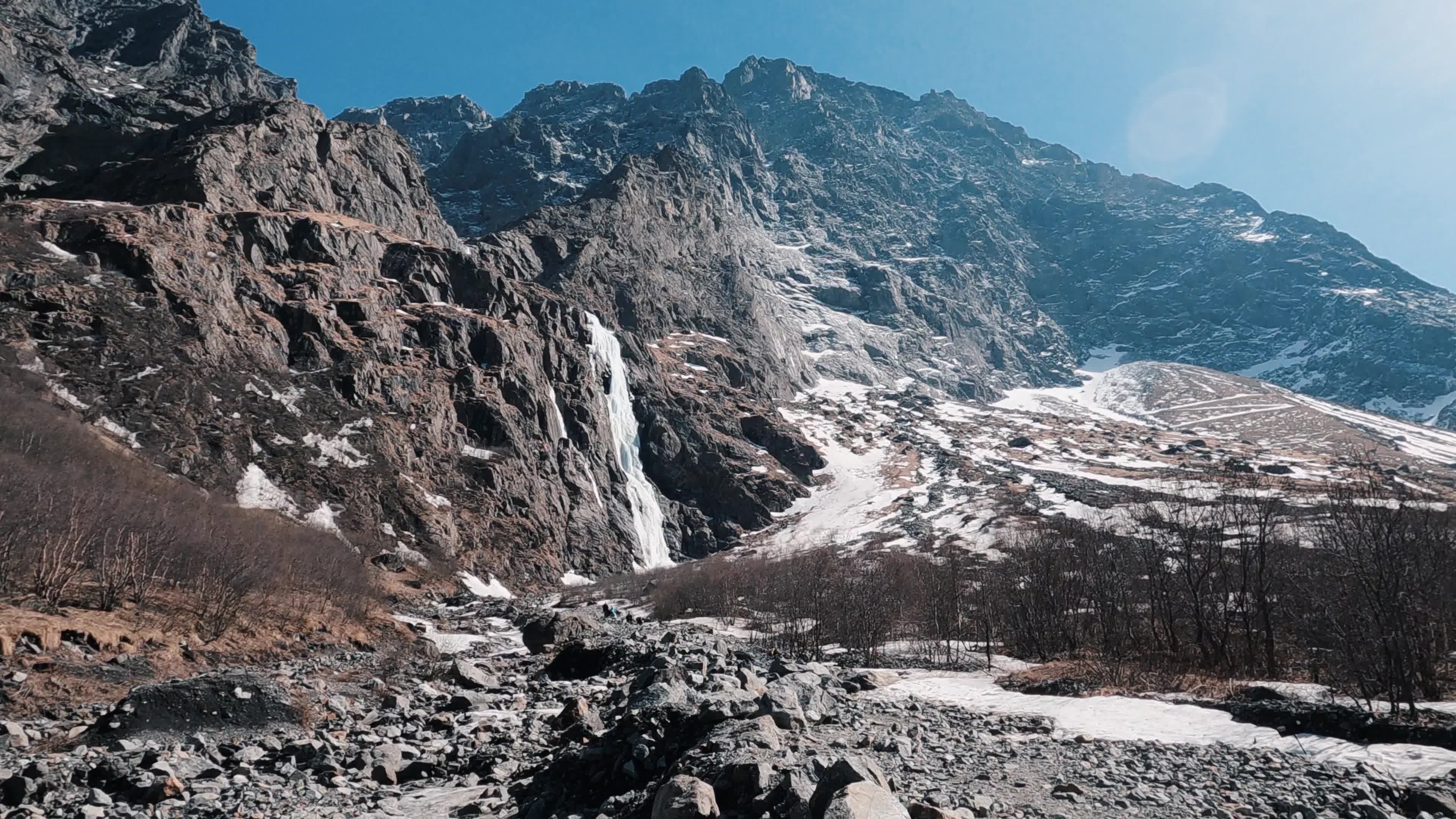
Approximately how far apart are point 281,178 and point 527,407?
6525 centimetres

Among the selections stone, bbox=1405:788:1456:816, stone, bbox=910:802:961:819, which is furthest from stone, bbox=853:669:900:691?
stone, bbox=910:802:961:819

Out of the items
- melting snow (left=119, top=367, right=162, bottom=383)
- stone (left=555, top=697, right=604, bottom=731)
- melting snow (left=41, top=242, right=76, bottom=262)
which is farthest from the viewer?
melting snow (left=41, top=242, right=76, bottom=262)

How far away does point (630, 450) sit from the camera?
142m

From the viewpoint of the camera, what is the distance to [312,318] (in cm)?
9612

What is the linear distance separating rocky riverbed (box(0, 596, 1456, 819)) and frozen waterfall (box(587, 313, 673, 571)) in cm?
9973

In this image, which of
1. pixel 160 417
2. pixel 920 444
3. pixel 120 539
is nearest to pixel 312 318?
pixel 160 417

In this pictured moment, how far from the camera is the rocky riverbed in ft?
31.9

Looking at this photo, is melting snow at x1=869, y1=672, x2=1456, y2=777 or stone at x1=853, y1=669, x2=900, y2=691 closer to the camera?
melting snow at x1=869, y1=672, x2=1456, y2=777

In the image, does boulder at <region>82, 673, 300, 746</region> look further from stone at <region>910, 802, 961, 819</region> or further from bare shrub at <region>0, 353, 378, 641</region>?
stone at <region>910, 802, 961, 819</region>

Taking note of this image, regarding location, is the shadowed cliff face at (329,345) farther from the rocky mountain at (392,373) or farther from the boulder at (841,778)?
the boulder at (841,778)

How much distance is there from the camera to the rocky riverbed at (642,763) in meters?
9.73

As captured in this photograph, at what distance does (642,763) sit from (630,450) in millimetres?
132691

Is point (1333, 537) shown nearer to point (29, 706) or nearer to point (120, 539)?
point (29, 706)

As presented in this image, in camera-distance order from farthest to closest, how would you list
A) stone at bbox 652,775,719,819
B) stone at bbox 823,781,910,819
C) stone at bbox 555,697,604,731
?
stone at bbox 555,697,604,731 < stone at bbox 652,775,719,819 < stone at bbox 823,781,910,819
